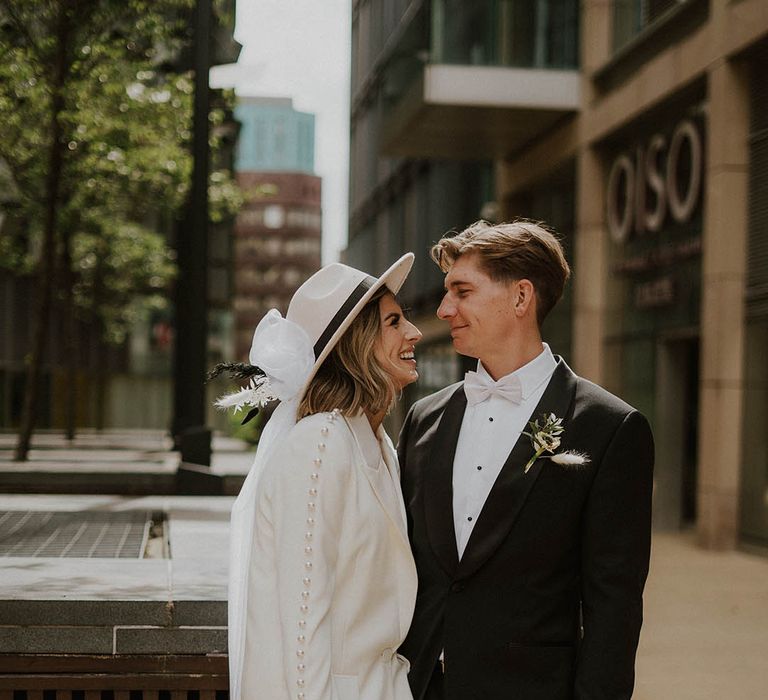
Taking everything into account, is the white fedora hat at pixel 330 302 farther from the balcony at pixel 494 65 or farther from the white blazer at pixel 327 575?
the balcony at pixel 494 65

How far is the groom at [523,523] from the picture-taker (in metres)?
3.20

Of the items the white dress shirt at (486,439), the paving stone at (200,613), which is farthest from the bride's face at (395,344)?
the paving stone at (200,613)

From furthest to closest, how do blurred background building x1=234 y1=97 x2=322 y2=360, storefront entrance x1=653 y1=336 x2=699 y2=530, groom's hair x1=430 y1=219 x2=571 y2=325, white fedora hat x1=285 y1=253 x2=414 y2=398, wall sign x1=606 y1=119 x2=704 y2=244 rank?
blurred background building x1=234 y1=97 x2=322 y2=360 → storefront entrance x1=653 y1=336 x2=699 y2=530 → wall sign x1=606 y1=119 x2=704 y2=244 → groom's hair x1=430 y1=219 x2=571 y2=325 → white fedora hat x1=285 y1=253 x2=414 y2=398

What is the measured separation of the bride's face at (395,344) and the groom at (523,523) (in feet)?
0.51

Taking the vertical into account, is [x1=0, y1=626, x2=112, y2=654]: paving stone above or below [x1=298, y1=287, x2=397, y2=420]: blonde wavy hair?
below

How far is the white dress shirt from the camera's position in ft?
11.1

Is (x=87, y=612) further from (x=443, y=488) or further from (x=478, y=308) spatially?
(x=478, y=308)

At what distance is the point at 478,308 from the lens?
11.4 ft

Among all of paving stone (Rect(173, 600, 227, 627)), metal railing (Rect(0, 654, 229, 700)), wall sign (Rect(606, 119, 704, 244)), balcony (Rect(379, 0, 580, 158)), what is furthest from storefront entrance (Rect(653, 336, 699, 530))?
metal railing (Rect(0, 654, 229, 700))

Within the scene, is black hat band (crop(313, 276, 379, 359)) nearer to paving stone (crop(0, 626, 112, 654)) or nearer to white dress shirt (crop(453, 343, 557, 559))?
white dress shirt (crop(453, 343, 557, 559))

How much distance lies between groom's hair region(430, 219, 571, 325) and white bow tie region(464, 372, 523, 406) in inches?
9.0

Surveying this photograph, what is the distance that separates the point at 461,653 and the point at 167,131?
1681 centimetres

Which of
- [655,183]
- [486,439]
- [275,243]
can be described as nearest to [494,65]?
[655,183]

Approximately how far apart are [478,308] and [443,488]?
54 cm
